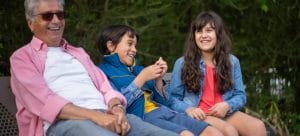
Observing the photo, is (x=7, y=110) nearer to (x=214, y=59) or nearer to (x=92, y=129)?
(x=92, y=129)

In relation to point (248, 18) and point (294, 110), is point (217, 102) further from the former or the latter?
point (294, 110)

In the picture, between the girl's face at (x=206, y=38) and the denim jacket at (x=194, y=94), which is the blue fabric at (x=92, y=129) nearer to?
the denim jacket at (x=194, y=94)

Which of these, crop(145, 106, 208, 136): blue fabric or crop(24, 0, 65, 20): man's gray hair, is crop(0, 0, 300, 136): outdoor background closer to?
crop(24, 0, 65, 20): man's gray hair

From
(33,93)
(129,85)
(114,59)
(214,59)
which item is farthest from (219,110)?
(33,93)

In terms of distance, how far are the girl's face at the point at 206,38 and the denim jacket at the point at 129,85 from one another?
0.41m

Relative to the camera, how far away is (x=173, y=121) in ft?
13.4

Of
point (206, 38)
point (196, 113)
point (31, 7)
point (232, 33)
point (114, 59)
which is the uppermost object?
point (31, 7)

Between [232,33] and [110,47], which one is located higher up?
[110,47]

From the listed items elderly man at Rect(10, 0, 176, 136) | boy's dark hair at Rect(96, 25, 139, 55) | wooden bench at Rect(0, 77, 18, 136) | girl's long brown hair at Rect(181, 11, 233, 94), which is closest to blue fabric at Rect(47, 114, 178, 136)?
elderly man at Rect(10, 0, 176, 136)

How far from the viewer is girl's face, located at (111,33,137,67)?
4.14 m

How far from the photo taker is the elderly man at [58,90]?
11.7ft

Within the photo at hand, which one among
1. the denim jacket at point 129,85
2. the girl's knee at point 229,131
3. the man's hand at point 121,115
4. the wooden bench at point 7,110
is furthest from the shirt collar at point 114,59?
the girl's knee at point 229,131

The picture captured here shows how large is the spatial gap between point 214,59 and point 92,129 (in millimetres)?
1276

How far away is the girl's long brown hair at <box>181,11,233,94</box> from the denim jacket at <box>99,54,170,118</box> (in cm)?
20
